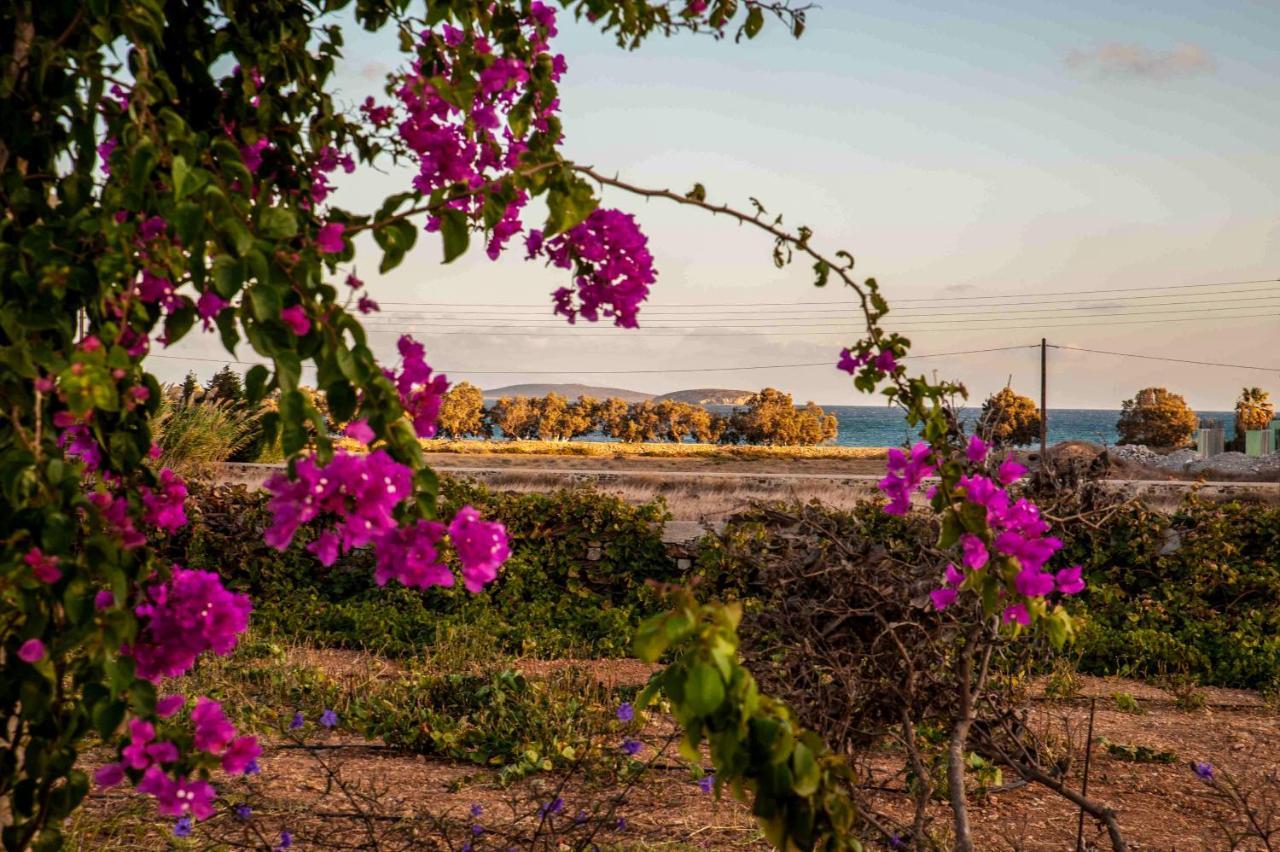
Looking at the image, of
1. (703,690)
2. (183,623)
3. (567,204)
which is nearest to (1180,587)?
(567,204)

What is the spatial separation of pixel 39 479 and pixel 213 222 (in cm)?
41

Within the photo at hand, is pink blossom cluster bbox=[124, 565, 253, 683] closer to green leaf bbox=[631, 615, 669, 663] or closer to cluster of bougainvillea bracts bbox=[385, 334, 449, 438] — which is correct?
cluster of bougainvillea bracts bbox=[385, 334, 449, 438]

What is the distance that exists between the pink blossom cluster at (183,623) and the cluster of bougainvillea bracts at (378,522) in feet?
0.73

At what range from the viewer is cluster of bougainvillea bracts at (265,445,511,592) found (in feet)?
4.47

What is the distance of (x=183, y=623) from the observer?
5.24 ft

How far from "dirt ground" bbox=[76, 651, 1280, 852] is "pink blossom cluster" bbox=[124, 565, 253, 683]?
1378 mm

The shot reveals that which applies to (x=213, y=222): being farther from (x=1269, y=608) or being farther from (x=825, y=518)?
(x=1269, y=608)

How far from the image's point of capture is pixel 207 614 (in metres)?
1.60

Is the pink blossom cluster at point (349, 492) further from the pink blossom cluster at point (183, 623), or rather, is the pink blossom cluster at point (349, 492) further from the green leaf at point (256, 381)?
the pink blossom cluster at point (183, 623)

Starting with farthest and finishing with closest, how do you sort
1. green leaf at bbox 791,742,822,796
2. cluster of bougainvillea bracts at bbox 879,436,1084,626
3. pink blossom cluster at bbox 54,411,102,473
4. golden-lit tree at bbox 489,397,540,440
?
golden-lit tree at bbox 489,397,540,440, cluster of bougainvillea bracts at bbox 879,436,1084,626, pink blossom cluster at bbox 54,411,102,473, green leaf at bbox 791,742,822,796

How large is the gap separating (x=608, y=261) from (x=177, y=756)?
1.26 m

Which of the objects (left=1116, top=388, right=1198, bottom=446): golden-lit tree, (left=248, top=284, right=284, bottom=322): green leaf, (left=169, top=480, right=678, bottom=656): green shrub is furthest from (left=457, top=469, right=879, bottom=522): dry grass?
(left=1116, top=388, right=1198, bottom=446): golden-lit tree

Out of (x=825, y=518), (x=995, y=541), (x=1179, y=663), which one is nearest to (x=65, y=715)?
(x=995, y=541)

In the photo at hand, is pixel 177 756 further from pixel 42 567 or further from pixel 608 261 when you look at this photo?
pixel 608 261
